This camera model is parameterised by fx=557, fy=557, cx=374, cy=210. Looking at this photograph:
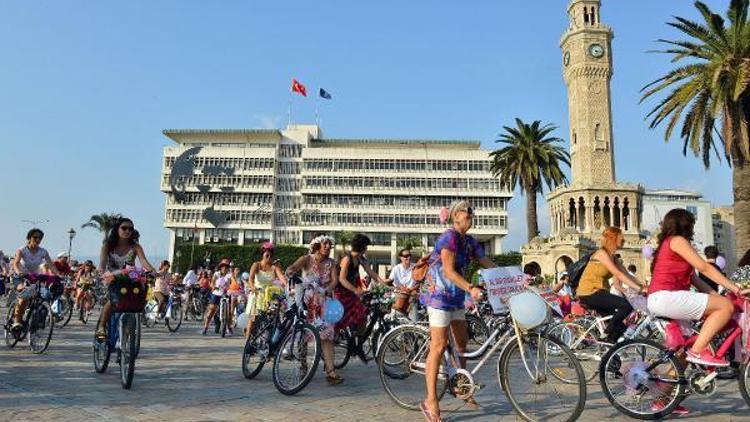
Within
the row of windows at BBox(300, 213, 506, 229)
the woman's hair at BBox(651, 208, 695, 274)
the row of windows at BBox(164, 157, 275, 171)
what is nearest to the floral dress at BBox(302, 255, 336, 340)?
the woman's hair at BBox(651, 208, 695, 274)

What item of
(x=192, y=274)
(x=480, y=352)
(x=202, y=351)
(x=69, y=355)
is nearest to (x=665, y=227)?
(x=480, y=352)

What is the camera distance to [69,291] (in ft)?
54.2

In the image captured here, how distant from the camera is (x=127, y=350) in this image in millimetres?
6426

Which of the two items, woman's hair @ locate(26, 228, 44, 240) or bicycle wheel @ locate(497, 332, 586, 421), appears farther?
woman's hair @ locate(26, 228, 44, 240)

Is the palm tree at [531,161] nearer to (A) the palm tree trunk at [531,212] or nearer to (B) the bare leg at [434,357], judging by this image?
(A) the palm tree trunk at [531,212]

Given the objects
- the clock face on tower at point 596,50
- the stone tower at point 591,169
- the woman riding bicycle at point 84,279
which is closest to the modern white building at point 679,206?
the stone tower at point 591,169

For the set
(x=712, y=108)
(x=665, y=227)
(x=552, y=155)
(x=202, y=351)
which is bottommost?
(x=202, y=351)

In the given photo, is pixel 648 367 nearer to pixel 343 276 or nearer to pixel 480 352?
pixel 480 352

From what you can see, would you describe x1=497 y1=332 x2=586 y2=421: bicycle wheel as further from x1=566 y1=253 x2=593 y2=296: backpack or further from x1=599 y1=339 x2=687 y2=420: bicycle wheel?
x1=566 y1=253 x2=593 y2=296: backpack

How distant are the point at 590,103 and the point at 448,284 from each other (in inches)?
2450

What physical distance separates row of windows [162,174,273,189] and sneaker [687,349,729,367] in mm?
84542

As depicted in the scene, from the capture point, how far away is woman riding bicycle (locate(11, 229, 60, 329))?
29.7 ft

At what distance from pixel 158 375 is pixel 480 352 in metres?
4.52

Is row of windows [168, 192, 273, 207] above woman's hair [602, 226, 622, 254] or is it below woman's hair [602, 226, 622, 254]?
above
